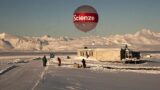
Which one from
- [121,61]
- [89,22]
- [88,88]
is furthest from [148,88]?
[121,61]

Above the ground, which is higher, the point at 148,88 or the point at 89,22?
the point at 89,22

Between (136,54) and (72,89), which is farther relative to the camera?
(136,54)

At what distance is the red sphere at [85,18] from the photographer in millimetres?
70500

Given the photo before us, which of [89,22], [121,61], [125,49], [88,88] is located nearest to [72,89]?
[88,88]

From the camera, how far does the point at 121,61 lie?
77.7m

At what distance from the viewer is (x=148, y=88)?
26578mm

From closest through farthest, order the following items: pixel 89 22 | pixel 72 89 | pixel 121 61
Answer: pixel 72 89 < pixel 89 22 < pixel 121 61

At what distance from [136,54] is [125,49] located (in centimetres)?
427

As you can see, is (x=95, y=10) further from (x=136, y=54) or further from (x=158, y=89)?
(x=158, y=89)

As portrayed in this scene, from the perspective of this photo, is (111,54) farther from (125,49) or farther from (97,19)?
(97,19)

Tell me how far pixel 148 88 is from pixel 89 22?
149 feet

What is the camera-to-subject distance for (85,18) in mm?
70688

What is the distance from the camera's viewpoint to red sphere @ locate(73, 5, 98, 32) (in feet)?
231

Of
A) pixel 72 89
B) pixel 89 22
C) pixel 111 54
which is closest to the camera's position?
pixel 72 89
